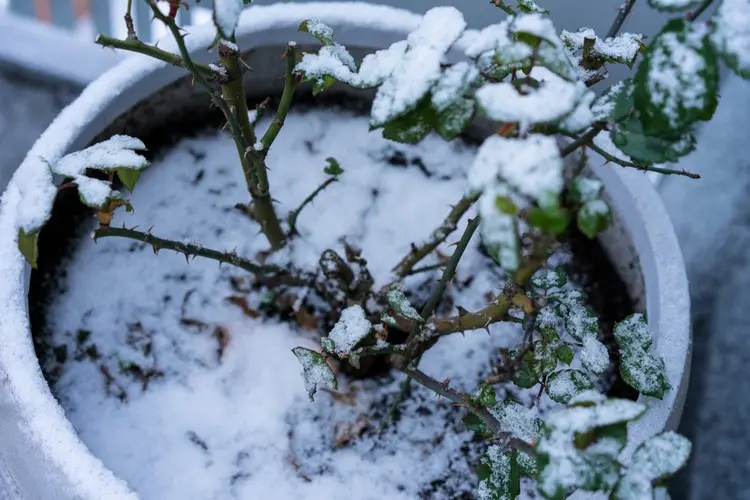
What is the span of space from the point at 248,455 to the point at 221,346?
0.11 meters

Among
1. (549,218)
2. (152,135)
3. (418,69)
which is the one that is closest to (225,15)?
(418,69)

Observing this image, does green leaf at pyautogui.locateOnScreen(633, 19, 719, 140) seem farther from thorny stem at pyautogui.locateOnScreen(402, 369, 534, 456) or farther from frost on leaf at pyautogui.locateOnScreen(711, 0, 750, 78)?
thorny stem at pyautogui.locateOnScreen(402, 369, 534, 456)

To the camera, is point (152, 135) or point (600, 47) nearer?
point (600, 47)

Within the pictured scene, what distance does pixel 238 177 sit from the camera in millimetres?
851

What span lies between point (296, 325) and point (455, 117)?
41cm

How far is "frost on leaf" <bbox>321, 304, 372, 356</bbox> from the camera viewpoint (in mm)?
569

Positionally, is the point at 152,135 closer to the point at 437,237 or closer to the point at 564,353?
the point at 437,237

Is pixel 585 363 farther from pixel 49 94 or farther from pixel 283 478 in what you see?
pixel 49 94

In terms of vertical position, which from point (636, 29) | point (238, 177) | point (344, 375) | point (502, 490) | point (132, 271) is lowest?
point (502, 490)

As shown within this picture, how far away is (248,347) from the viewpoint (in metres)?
0.75

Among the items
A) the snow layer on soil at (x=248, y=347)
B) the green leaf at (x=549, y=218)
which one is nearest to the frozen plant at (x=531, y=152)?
the green leaf at (x=549, y=218)

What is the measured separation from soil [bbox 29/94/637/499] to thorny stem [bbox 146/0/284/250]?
82 millimetres

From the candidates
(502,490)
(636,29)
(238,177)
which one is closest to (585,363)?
(502,490)

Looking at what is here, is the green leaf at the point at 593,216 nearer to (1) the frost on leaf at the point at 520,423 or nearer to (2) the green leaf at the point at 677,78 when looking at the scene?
(2) the green leaf at the point at 677,78
